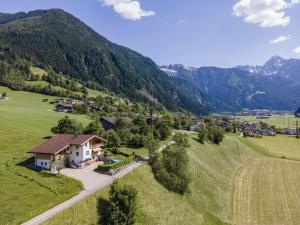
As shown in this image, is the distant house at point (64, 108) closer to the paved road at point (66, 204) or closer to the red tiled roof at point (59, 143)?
the red tiled roof at point (59, 143)

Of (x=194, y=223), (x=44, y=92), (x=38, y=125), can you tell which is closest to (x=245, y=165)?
(x=194, y=223)

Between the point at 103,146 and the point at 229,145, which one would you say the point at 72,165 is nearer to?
the point at 103,146

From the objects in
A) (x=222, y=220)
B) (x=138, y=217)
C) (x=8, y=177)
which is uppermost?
(x=8, y=177)

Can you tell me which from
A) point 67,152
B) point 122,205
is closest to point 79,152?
point 67,152

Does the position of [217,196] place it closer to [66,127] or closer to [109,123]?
[66,127]

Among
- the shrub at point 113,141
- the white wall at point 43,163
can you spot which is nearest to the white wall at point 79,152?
the white wall at point 43,163

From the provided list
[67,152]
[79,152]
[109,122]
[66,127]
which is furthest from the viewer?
[109,122]
